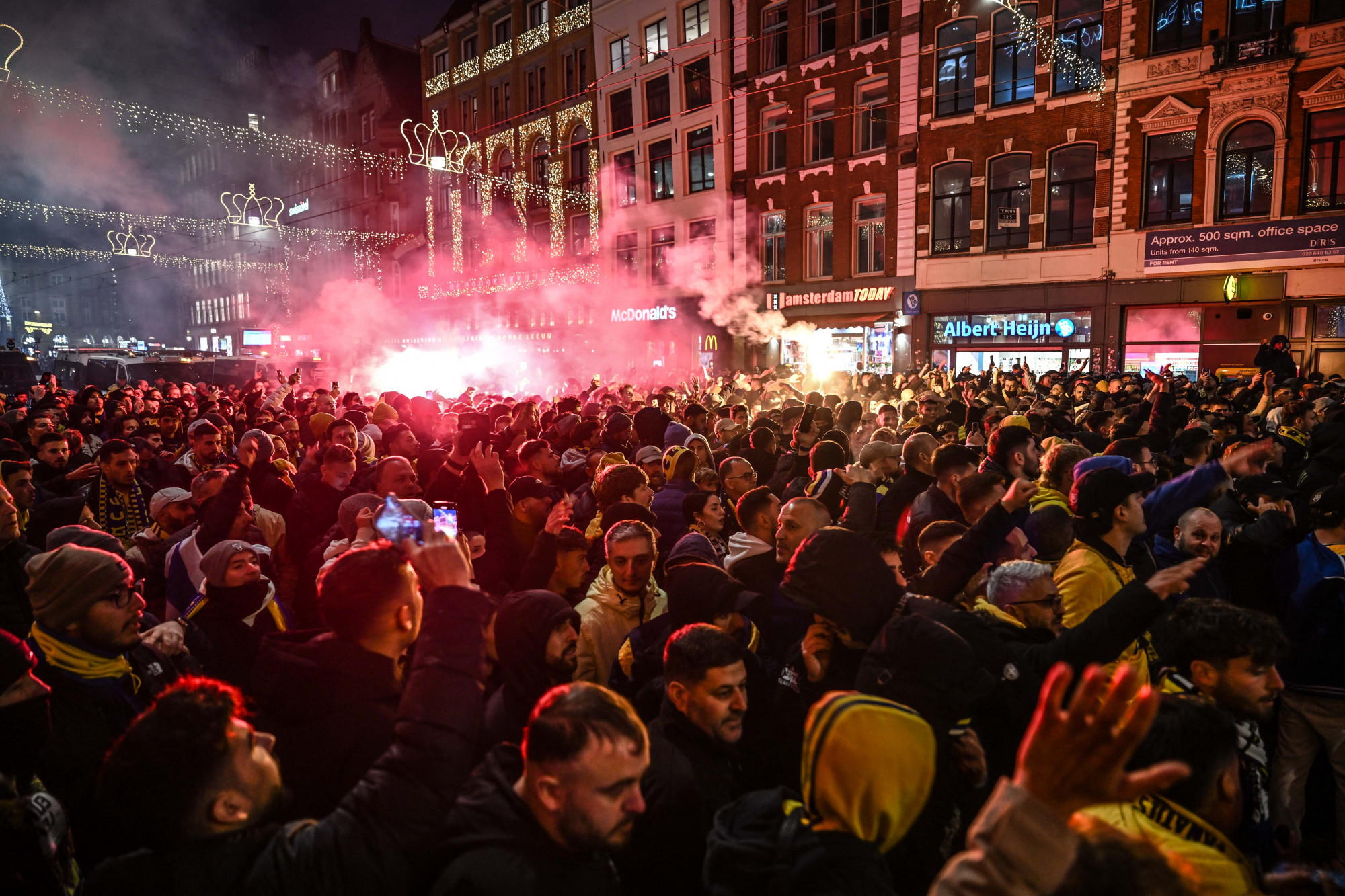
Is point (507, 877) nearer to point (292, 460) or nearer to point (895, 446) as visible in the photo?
point (895, 446)

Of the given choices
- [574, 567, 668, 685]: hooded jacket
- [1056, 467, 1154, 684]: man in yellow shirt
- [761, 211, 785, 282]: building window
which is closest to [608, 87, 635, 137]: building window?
[761, 211, 785, 282]: building window

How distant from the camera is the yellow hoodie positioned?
165 cm

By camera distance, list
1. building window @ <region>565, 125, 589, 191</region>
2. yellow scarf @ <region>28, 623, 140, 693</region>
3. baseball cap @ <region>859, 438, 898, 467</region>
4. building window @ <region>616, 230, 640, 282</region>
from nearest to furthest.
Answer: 1. yellow scarf @ <region>28, 623, 140, 693</region>
2. baseball cap @ <region>859, 438, 898, 467</region>
3. building window @ <region>616, 230, 640, 282</region>
4. building window @ <region>565, 125, 589, 191</region>

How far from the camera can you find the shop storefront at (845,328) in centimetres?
2248

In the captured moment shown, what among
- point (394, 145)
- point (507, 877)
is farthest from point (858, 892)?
point (394, 145)

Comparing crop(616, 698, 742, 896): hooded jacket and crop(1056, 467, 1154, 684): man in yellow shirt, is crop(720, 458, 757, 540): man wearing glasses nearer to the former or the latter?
crop(1056, 467, 1154, 684): man in yellow shirt

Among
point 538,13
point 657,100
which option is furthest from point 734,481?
point 538,13

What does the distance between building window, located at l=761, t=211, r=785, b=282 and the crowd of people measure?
21.2 m

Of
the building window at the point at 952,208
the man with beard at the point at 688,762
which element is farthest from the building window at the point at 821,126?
the man with beard at the point at 688,762

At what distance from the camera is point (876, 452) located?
5.98 metres

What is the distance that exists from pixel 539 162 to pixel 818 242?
15.5 metres

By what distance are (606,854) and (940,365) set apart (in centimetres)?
2142

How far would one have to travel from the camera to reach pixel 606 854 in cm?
166

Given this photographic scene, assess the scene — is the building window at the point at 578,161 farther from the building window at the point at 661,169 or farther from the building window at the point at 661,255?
the building window at the point at 661,255
